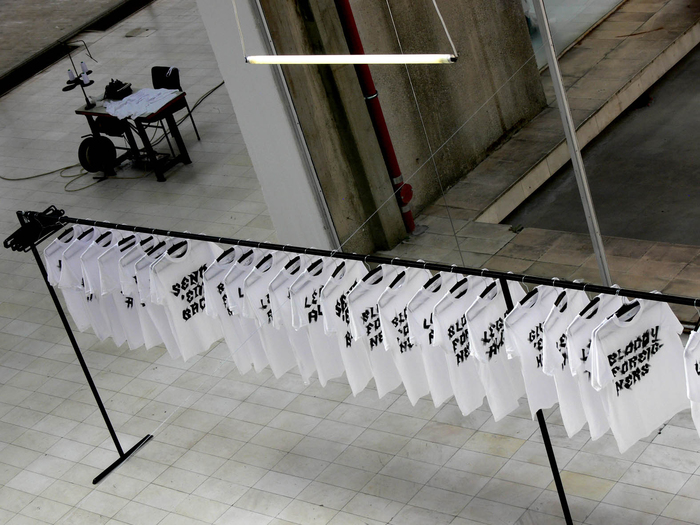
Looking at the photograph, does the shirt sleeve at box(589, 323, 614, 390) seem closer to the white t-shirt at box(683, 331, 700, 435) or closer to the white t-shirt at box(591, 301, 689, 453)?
the white t-shirt at box(591, 301, 689, 453)

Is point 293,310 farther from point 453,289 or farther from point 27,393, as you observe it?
point 27,393

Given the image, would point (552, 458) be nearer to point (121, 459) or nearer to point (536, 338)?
point (536, 338)

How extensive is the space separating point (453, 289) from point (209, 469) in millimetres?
2925

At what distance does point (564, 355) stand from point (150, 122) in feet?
27.7

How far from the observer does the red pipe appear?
8.64 meters

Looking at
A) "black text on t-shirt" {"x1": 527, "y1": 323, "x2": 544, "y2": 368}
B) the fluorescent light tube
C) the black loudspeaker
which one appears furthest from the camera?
the black loudspeaker

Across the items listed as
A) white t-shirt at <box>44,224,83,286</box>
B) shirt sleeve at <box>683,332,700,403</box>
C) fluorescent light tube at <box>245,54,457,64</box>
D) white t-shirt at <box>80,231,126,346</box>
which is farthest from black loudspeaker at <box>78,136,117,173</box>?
shirt sleeve at <box>683,332,700,403</box>

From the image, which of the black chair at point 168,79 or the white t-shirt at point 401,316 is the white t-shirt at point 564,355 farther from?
the black chair at point 168,79

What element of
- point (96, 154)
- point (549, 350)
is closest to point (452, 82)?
point (549, 350)

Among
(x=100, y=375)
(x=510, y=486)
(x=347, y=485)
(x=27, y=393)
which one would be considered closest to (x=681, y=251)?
(x=510, y=486)

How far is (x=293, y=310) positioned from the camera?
646 cm

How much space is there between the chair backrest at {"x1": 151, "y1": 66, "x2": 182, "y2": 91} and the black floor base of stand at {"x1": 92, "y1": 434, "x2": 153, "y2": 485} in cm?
611

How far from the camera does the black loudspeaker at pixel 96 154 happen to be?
13110 mm

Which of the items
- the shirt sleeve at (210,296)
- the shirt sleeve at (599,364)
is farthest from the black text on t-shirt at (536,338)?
the shirt sleeve at (210,296)
